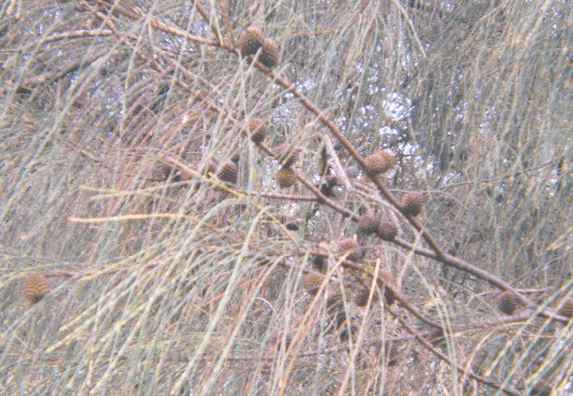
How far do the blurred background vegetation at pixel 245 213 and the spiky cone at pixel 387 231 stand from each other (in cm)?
3

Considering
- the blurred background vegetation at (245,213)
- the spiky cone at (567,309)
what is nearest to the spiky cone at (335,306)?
the blurred background vegetation at (245,213)

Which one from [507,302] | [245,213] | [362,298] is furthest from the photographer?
[507,302]

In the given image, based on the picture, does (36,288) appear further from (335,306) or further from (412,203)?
(412,203)

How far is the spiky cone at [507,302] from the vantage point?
984 millimetres

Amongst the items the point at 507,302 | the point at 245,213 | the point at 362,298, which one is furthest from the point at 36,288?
the point at 507,302

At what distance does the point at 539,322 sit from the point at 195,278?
465 millimetres

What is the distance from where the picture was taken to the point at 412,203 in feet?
3.10

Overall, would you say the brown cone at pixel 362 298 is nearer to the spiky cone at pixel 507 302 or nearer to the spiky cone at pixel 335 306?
the spiky cone at pixel 335 306

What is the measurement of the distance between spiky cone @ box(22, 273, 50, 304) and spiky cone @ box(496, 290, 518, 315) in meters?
0.55

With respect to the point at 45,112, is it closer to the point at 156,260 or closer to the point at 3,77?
the point at 3,77

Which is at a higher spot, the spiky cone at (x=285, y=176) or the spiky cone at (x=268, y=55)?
the spiky cone at (x=268, y=55)

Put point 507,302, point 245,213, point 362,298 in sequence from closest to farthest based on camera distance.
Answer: point 245,213 → point 362,298 → point 507,302

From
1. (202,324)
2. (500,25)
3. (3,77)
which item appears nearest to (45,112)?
(3,77)

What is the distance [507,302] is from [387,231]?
0.19 metres
